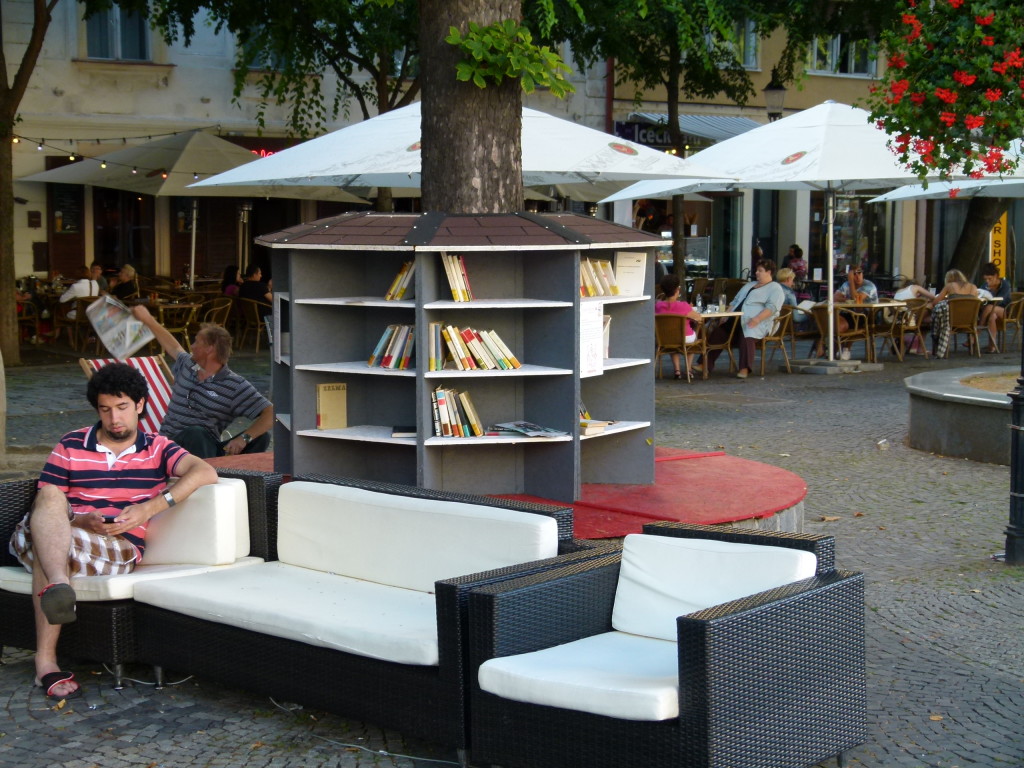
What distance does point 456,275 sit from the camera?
299 inches

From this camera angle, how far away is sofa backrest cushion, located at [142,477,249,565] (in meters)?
6.17

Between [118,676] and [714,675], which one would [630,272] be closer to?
[118,676]

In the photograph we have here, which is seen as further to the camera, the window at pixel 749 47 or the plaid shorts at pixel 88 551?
the window at pixel 749 47

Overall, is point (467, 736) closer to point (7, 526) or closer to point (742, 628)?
point (742, 628)

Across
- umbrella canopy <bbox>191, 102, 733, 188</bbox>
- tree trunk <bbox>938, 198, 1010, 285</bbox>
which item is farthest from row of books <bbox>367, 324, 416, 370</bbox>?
tree trunk <bbox>938, 198, 1010, 285</bbox>

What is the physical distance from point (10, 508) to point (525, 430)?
2.69m

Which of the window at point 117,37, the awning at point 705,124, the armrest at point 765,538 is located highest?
the window at point 117,37

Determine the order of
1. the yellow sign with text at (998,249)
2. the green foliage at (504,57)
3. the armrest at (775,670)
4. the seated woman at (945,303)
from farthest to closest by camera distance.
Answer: the yellow sign with text at (998,249) → the seated woman at (945,303) → the green foliage at (504,57) → the armrest at (775,670)

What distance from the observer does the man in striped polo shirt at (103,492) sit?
19.1ft

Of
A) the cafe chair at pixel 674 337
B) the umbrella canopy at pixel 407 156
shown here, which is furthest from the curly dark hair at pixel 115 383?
the cafe chair at pixel 674 337

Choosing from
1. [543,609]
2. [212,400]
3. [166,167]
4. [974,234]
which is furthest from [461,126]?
[974,234]

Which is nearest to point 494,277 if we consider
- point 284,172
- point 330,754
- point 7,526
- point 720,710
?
point 7,526

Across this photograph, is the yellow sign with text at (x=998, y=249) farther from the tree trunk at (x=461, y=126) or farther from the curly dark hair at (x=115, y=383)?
the curly dark hair at (x=115, y=383)

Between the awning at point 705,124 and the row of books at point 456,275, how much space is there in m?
20.5
